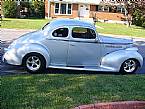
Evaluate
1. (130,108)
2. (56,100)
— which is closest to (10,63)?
(56,100)

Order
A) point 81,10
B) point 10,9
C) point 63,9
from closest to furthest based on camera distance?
1. point 10,9
2. point 63,9
3. point 81,10

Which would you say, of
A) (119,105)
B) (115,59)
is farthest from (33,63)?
(119,105)

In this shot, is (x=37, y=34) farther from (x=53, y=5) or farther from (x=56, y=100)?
(x=53, y=5)

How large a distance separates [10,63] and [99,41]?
2749 millimetres

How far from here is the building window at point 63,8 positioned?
1750 inches

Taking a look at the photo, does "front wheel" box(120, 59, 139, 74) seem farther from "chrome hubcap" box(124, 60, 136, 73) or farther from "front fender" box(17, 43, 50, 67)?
"front fender" box(17, 43, 50, 67)

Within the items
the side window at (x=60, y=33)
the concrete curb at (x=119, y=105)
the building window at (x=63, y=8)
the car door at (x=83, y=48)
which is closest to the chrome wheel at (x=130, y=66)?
the car door at (x=83, y=48)

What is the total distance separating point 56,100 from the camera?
20.1ft

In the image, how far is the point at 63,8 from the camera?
147ft

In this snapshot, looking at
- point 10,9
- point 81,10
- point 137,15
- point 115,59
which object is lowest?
point 115,59

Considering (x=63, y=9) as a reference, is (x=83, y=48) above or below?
Answer: below

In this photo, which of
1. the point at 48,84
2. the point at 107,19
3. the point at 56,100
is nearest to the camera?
the point at 56,100

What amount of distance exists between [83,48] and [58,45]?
2.50 ft

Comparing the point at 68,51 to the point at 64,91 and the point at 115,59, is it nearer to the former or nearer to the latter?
the point at 115,59
